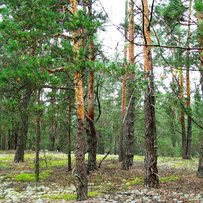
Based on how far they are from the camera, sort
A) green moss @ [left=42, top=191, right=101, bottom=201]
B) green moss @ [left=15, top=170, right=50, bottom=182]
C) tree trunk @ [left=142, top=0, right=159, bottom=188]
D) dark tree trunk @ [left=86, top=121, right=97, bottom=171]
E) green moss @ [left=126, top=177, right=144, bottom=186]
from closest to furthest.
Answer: green moss @ [left=42, top=191, right=101, bottom=201], tree trunk @ [left=142, top=0, right=159, bottom=188], green moss @ [left=126, top=177, right=144, bottom=186], green moss @ [left=15, top=170, right=50, bottom=182], dark tree trunk @ [left=86, top=121, right=97, bottom=171]

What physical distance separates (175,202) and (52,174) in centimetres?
712

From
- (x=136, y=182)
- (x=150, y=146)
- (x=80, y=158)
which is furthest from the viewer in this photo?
(x=136, y=182)

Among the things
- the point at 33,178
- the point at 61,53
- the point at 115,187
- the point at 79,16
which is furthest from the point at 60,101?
the point at 79,16

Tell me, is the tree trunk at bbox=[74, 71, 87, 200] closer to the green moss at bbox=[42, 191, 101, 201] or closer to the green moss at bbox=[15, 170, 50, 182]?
the green moss at bbox=[42, 191, 101, 201]

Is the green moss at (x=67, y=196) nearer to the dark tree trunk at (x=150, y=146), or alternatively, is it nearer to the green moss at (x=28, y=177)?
the dark tree trunk at (x=150, y=146)

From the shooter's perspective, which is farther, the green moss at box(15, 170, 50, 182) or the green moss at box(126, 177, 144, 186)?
the green moss at box(15, 170, 50, 182)

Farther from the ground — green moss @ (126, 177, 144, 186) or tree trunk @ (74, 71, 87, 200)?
tree trunk @ (74, 71, 87, 200)

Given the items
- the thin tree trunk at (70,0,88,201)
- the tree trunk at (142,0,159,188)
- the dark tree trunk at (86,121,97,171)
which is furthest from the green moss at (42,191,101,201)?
the dark tree trunk at (86,121,97,171)

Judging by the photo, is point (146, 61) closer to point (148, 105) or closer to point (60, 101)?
point (148, 105)

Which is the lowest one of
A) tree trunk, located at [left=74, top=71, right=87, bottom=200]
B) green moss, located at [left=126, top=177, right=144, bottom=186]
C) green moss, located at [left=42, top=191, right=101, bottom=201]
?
green moss, located at [left=42, top=191, right=101, bottom=201]

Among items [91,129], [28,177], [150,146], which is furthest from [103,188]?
[28,177]

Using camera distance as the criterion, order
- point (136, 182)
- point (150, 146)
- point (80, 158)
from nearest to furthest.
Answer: point (80, 158) < point (150, 146) < point (136, 182)

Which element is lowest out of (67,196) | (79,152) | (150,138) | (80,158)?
(67,196)

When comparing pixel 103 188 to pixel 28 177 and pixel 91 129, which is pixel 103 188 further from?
pixel 28 177
